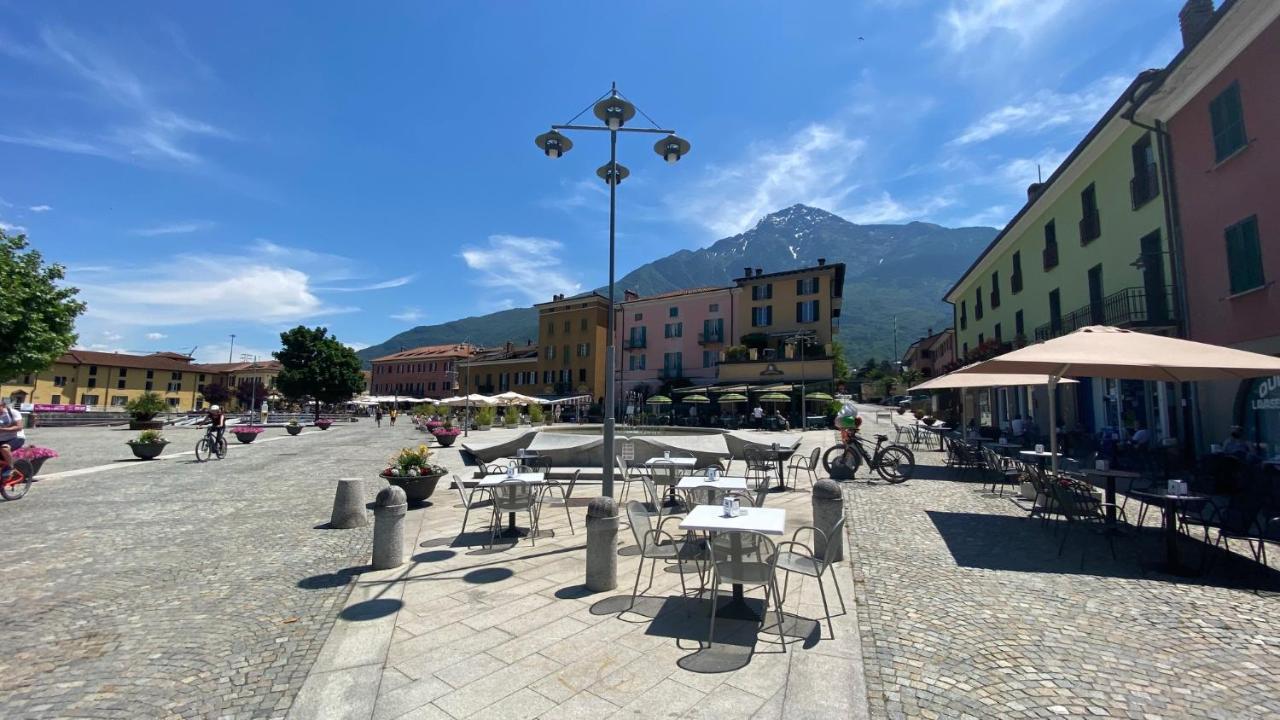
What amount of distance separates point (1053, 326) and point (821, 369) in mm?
17122

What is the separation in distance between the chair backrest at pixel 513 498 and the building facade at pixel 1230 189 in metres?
13.6

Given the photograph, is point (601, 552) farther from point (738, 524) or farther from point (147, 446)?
point (147, 446)

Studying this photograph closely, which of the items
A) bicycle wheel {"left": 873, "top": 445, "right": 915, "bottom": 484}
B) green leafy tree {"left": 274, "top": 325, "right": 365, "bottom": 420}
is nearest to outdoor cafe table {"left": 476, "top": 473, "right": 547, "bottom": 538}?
bicycle wheel {"left": 873, "top": 445, "right": 915, "bottom": 484}

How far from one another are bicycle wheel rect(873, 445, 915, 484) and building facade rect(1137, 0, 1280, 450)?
659 cm

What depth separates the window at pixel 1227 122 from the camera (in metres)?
10.8

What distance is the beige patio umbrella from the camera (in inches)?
227

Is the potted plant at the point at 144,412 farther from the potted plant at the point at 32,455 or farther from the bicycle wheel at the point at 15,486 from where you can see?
the bicycle wheel at the point at 15,486

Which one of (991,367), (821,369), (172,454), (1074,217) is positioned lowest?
(172,454)

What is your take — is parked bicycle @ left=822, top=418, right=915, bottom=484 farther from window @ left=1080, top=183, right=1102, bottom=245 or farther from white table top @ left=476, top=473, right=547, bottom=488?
window @ left=1080, top=183, right=1102, bottom=245

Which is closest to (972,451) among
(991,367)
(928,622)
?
(991,367)

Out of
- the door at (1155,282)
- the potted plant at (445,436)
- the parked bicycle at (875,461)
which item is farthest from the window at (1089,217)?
the potted plant at (445,436)

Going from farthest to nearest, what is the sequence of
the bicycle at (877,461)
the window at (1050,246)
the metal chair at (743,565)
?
the window at (1050,246), the bicycle at (877,461), the metal chair at (743,565)

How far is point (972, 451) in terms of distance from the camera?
11.1 m

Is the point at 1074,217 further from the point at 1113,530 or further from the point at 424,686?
the point at 424,686
